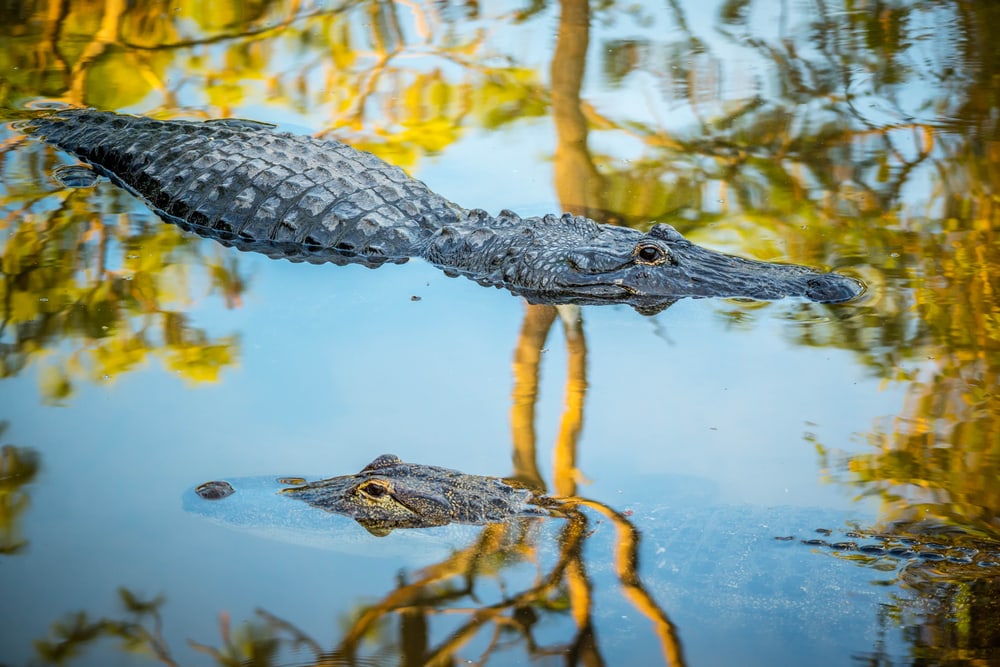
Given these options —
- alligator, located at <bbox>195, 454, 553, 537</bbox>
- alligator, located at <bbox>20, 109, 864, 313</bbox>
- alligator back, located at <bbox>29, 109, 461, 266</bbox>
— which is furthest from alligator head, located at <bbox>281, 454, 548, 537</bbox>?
alligator back, located at <bbox>29, 109, 461, 266</bbox>

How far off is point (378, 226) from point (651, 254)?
1.72 metres

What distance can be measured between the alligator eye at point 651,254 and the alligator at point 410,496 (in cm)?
243

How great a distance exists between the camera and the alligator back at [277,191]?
22.5 ft

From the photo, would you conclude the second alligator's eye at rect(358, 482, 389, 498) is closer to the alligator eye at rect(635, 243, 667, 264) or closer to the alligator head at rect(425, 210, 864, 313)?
the alligator head at rect(425, 210, 864, 313)

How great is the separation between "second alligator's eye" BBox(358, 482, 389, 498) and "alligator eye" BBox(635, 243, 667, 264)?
→ 276 cm

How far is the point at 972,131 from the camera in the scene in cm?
800

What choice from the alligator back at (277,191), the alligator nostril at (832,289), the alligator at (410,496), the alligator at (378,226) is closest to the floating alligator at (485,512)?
the alligator at (410,496)

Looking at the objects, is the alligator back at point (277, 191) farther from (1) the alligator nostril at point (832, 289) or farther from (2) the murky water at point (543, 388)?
(1) the alligator nostril at point (832, 289)

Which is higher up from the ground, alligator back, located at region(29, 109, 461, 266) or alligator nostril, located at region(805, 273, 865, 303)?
alligator back, located at region(29, 109, 461, 266)

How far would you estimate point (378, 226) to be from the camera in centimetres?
680

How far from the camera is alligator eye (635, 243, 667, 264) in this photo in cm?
625

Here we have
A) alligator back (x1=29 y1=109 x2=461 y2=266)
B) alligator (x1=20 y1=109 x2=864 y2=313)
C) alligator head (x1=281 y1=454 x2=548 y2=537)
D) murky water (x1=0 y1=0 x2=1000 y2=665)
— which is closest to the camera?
murky water (x1=0 y1=0 x2=1000 y2=665)

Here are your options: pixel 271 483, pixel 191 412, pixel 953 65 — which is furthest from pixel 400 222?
pixel 953 65

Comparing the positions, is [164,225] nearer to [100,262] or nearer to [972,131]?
[100,262]
